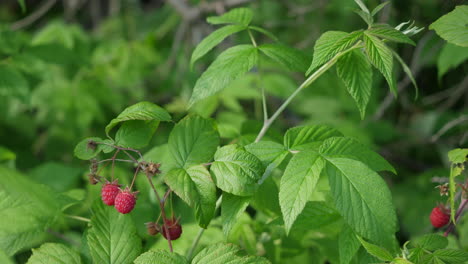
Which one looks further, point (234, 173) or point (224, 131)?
point (224, 131)

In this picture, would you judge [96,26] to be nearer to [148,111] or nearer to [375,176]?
[148,111]

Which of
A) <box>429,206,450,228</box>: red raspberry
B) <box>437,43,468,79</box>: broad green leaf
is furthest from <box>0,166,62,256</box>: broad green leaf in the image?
<box>437,43,468,79</box>: broad green leaf

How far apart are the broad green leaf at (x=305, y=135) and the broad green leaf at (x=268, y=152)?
49 mm

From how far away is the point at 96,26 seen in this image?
16.4 feet

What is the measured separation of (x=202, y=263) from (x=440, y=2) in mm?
3884

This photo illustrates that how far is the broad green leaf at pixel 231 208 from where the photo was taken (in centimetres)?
116

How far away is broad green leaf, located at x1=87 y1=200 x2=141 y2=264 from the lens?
4.04 ft

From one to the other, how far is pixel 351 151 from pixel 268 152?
0.23 meters

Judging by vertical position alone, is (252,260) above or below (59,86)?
above

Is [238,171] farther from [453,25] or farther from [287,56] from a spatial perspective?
[453,25]

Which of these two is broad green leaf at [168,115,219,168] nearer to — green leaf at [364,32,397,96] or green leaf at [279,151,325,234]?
green leaf at [279,151,325,234]

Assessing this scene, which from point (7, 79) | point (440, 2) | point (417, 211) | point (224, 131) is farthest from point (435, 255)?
point (440, 2)

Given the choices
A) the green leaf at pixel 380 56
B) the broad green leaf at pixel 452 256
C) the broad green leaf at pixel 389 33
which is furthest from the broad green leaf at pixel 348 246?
the broad green leaf at pixel 389 33

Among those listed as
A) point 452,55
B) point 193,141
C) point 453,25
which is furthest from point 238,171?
point 452,55
